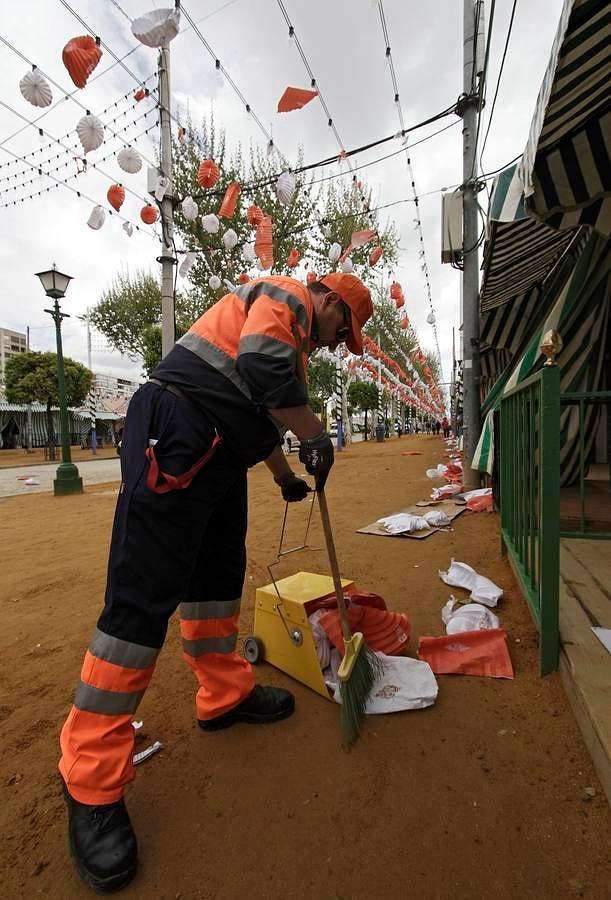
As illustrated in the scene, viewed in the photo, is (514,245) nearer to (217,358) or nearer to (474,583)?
(474,583)

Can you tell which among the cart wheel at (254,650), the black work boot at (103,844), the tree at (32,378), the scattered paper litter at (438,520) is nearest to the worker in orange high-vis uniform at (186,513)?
the black work boot at (103,844)

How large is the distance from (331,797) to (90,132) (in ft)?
23.5

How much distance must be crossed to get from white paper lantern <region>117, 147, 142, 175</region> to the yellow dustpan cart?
6.74 m

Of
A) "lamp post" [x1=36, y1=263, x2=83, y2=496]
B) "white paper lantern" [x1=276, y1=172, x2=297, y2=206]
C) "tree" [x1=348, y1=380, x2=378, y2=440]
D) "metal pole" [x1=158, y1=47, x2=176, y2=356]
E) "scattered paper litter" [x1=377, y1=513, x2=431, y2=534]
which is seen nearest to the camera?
"scattered paper litter" [x1=377, y1=513, x2=431, y2=534]

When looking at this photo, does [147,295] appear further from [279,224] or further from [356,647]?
[356,647]

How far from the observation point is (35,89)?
482 centimetres

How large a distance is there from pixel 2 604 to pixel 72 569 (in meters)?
0.75

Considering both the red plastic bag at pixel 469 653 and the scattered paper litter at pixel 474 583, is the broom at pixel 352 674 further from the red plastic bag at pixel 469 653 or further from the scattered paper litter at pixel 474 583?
the scattered paper litter at pixel 474 583

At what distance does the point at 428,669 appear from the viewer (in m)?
2.02

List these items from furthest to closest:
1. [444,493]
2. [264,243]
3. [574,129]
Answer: [264,243], [444,493], [574,129]

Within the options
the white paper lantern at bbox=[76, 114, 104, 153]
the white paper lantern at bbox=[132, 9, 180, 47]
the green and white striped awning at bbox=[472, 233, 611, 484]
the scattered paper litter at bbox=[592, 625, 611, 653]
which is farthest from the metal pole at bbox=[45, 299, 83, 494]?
the scattered paper litter at bbox=[592, 625, 611, 653]

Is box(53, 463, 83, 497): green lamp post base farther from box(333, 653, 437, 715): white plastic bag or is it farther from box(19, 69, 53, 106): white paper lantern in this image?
box(333, 653, 437, 715): white plastic bag

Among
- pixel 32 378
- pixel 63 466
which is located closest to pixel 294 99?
pixel 63 466

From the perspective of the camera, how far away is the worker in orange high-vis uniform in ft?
4.19
